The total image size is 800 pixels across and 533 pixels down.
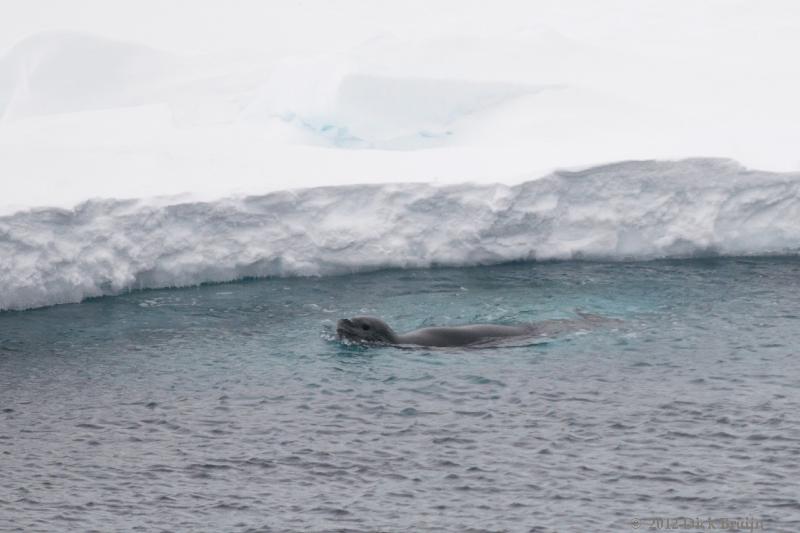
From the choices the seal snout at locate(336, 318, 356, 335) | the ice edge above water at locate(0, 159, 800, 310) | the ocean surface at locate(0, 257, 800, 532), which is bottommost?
the ocean surface at locate(0, 257, 800, 532)

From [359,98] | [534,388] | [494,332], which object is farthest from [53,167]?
[534,388]

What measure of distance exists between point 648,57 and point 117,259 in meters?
11.2

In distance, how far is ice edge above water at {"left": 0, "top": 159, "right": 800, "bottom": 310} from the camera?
59.2ft

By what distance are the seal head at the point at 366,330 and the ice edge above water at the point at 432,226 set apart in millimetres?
3167

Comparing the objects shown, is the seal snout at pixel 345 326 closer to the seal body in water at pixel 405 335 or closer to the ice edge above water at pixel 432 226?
the seal body in water at pixel 405 335

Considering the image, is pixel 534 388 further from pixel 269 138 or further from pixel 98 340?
pixel 269 138

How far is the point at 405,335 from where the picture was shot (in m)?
16.0

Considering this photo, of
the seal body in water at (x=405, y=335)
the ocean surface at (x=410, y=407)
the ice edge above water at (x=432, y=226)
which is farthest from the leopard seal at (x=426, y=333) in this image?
the ice edge above water at (x=432, y=226)

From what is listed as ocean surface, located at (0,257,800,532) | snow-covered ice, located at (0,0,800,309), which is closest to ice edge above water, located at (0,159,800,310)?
snow-covered ice, located at (0,0,800,309)

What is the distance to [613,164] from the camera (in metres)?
19.0

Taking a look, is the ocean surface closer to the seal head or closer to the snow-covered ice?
the seal head

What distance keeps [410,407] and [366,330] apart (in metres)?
2.45

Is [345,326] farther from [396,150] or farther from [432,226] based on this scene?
[396,150]

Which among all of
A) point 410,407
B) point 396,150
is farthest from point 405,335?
point 396,150
